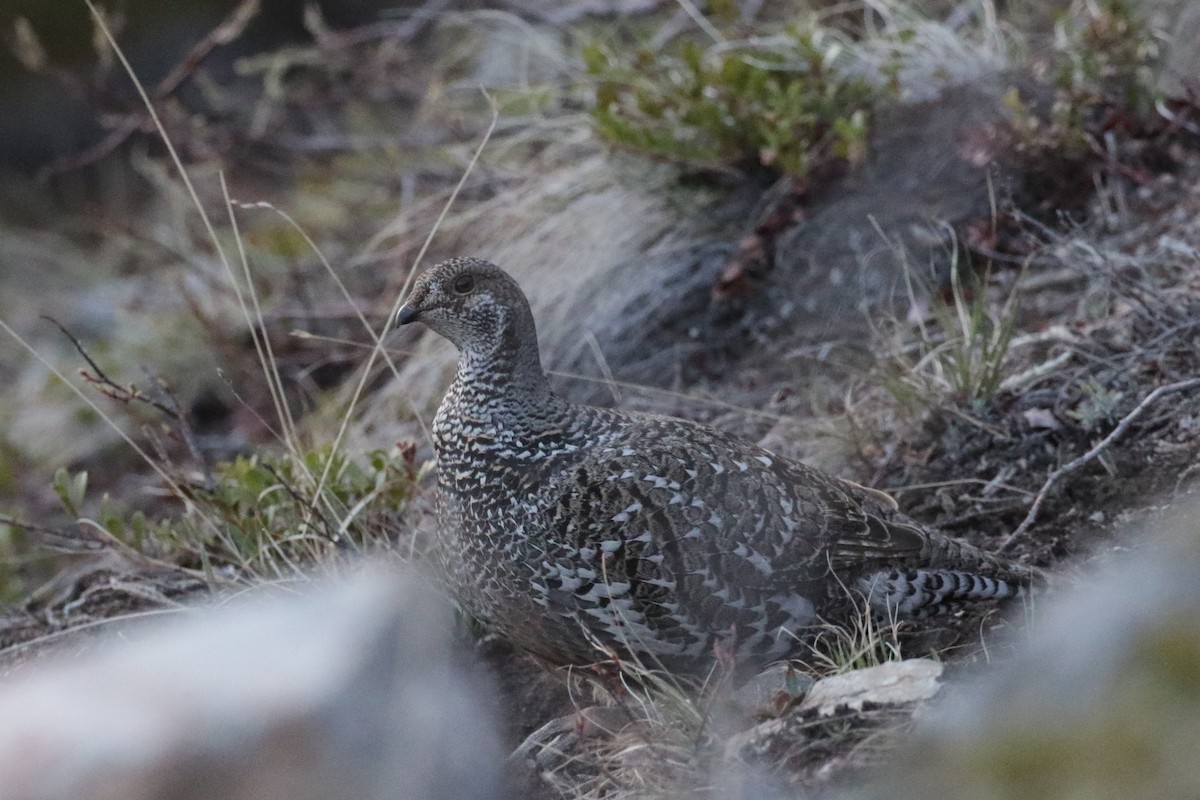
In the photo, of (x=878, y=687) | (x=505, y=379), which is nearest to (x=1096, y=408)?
(x=878, y=687)

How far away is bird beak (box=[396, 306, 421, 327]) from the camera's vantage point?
11.2 ft

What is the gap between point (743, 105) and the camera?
5121mm

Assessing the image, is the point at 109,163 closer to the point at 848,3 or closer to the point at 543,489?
the point at 848,3

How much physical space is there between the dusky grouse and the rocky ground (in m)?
0.13

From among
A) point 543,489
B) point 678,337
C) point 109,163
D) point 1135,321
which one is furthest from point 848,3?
point 109,163

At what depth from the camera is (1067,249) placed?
→ 4.16m

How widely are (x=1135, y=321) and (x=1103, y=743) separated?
2527 millimetres

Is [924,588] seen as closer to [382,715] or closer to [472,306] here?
[472,306]

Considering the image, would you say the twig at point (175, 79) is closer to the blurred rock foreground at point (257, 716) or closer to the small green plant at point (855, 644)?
the small green plant at point (855, 644)

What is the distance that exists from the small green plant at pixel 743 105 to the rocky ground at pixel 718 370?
13 cm

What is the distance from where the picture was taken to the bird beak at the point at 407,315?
340 centimetres

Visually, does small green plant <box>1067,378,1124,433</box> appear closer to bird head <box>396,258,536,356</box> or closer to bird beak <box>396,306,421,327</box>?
bird head <box>396,258,536,356</box>

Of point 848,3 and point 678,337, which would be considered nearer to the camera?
point 678,337

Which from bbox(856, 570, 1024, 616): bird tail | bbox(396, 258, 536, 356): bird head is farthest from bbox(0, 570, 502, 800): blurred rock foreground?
bbox(856, 570, 1024, 616): bird tail
